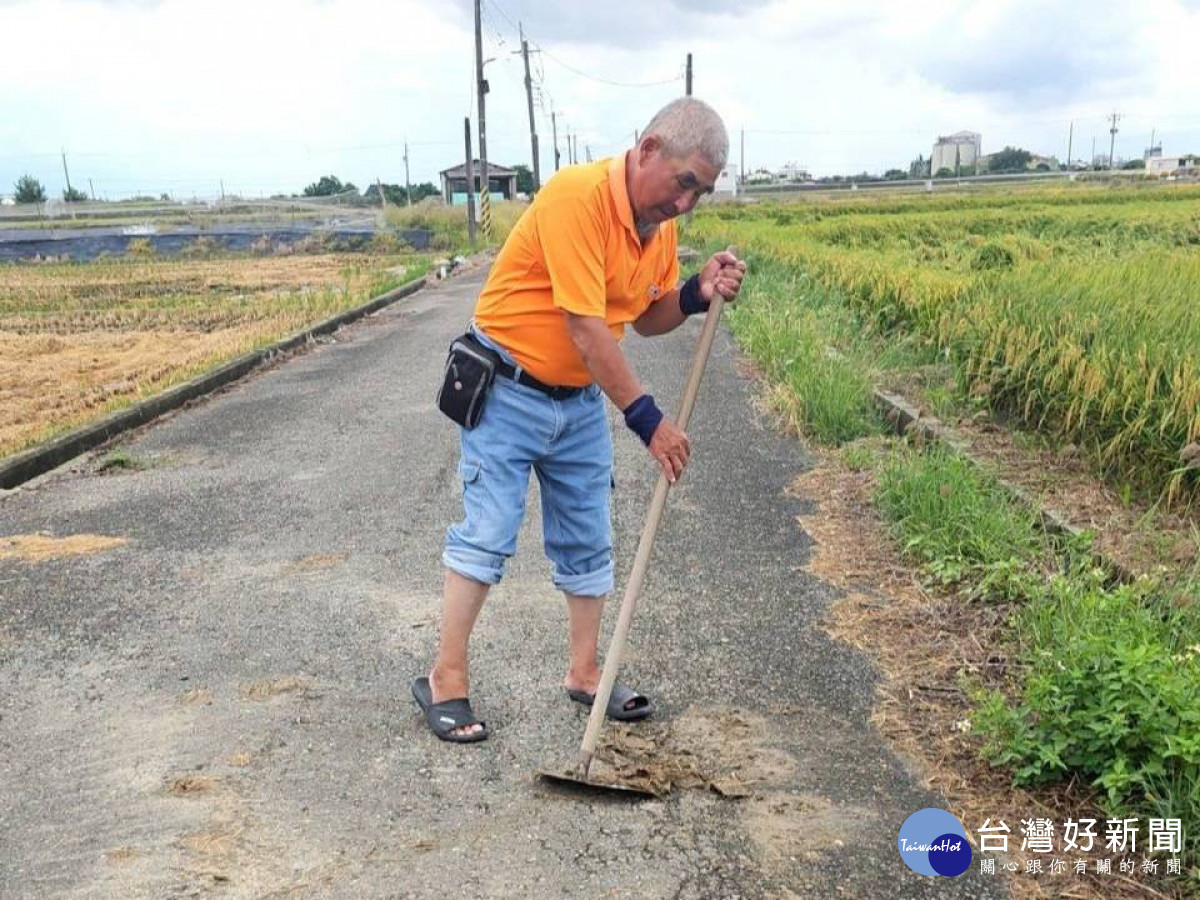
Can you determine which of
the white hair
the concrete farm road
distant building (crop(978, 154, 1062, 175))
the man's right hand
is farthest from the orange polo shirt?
distant building (crop(978, 154, 1062, 175))

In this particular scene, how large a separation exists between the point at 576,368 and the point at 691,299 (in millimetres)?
472

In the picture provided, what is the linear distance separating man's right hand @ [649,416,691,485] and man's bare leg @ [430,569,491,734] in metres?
0.64

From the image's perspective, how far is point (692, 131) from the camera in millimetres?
2432

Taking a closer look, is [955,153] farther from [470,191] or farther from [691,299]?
[691,299]

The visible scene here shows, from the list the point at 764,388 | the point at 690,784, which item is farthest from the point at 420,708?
the point at 764,388

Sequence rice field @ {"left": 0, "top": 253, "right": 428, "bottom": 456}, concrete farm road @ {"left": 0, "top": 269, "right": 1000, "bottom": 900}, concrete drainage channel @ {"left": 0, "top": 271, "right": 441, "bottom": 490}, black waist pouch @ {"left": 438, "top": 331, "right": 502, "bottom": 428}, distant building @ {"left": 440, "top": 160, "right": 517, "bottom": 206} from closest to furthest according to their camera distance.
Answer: concrete farm road @ {"left": 0, "top": 269, "right": 1000, "bottom": 900} → black waist pouch @ {"left": 438, "top": 331, "right": 502, "bottom": 428} → concrete drainage channel @ {"left": 0, "top": 271, "right": 441, "bottom": 490} → rice field @ {"left": 0, "top": 253, "right": 428, "bottom": 456} → distant building @ {"left": 440, "top": 160, "right": 517, "bottom": 206}

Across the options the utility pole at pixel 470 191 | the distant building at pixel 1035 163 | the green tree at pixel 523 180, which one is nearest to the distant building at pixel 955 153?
the distant building at pixel 1035 163

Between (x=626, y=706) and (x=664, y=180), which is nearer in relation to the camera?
(x=664, y=180)

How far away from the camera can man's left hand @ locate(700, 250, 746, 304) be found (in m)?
2.83

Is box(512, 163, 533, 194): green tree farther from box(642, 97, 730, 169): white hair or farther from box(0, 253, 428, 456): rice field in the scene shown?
box(642, 97, 730, 169): white hair

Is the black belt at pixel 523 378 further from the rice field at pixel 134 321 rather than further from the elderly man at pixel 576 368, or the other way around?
the rice field at pixel 134 321

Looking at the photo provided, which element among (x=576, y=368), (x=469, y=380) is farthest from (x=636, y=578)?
(x=469, y=380)

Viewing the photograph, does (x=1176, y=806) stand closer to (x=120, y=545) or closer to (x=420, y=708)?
(x=420, y=708)

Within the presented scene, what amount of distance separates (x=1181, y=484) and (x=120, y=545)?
4.59 meters
